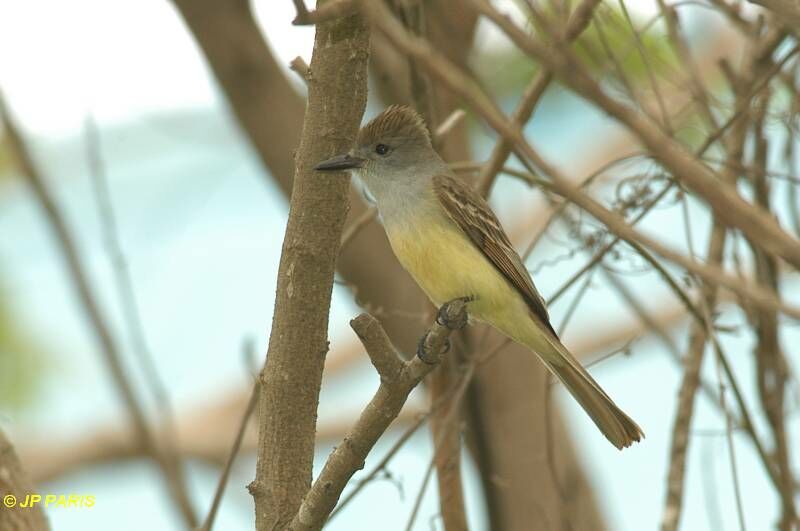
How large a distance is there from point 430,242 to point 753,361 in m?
1.39

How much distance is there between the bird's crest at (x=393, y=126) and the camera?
4.30 m

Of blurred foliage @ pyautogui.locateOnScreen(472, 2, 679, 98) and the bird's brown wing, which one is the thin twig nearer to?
the bird's brown wing

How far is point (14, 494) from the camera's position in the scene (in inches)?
131

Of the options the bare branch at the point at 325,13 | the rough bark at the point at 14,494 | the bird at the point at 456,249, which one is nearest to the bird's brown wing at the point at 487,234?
the bird at the point at 456,249

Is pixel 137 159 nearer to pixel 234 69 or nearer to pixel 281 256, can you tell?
pixel 234 69

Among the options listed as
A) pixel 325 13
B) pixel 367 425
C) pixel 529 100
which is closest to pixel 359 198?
pixel 529 100

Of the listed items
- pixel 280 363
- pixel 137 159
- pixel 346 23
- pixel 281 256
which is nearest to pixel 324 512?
pixel 280 363

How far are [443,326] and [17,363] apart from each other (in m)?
4.70

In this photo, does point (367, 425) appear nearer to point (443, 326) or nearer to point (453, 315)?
point (443, 326)

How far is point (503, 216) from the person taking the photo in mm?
7617

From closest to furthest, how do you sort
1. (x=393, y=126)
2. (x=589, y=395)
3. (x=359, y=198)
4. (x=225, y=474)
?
(x=225, y=474), (x=589, y=395), (x=393, y=126), (x=359, y=198)

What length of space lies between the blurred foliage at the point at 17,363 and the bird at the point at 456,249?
3.66 meters

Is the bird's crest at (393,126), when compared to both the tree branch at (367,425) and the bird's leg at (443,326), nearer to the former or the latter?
the bird's leg at (443,326)

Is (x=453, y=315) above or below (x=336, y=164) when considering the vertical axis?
below
